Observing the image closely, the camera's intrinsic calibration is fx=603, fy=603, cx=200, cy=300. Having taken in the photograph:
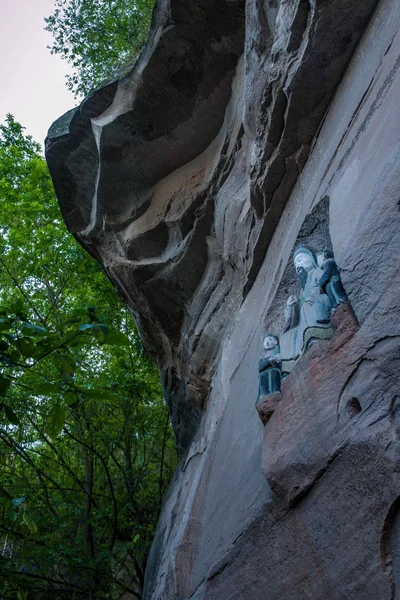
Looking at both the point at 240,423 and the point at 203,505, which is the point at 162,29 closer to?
the point at 240,423

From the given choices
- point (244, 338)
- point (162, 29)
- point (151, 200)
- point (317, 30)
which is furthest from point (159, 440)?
point (317, 30)

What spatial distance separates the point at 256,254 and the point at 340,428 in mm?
2773

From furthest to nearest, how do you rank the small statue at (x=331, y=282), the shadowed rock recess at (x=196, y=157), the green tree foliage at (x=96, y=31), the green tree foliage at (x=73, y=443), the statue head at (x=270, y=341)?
the green tree foliage at (x=96, y=31) < the green tree foliage at (x=73, y=443) < the shadowed rock recess at (x=196, y=157) < the statue head at (x=270, y=341) < the small statue at (x=331, y=282)

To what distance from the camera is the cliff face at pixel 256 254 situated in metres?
3.20

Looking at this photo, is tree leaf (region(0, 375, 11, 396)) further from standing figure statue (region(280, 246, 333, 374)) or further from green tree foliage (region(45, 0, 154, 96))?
green tree foliage (region(45, 0, 154, 96))

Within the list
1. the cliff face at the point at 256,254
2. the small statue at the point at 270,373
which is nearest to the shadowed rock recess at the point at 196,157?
the cliff face at the point at 256,254

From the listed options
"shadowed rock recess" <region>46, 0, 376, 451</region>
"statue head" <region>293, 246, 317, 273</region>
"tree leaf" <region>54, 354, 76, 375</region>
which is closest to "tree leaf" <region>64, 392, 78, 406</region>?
"tree leaf" <region>54, 354, 76, 375</region>

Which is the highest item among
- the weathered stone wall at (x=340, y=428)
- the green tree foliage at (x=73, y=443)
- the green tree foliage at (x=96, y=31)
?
the green tree foliage at (x=96, y=31)

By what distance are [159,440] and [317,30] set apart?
24.9 ft

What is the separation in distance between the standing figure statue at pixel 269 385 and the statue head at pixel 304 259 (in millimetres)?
601

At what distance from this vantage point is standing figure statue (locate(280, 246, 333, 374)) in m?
3.67

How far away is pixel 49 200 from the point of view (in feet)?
44.1

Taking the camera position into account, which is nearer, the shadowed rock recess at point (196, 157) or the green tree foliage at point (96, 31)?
the shadowed rock recess at point (196, 157)

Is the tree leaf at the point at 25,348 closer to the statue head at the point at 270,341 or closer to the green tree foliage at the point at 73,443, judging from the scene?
the statue head at the point at 270,341
